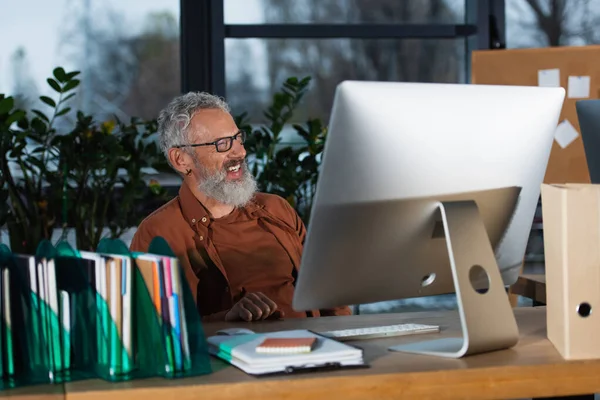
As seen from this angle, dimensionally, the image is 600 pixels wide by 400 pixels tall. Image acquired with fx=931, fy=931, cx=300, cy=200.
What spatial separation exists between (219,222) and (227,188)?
110 millimetres

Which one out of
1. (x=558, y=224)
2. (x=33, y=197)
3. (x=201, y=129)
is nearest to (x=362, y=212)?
(x=558, y=224)

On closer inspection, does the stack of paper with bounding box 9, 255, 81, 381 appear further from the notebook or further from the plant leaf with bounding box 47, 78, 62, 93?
the plant leaf with bounding box 47, 78, 62, 93

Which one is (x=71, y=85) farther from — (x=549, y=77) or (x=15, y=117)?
(x=549, y=77)

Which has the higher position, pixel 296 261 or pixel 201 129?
pixel 201 129

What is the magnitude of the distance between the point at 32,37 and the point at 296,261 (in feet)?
7.91

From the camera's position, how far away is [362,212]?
167cm

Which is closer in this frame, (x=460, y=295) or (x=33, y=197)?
(x=460, y=295)

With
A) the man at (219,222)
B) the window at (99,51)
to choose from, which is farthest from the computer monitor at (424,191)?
the window at (99,51)

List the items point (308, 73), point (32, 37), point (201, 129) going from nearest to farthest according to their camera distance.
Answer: point (201, 129), point (32, 37), point (308, 73)

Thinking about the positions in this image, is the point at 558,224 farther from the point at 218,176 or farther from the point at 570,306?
the point at 218,176

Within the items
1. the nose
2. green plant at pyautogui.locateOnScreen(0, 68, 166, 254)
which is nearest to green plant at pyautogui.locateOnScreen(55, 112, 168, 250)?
green plant at pyautogui.locateOnScreen(0, 68, 166, 254)

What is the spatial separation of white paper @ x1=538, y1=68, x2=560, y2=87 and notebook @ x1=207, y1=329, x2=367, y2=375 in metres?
3.14

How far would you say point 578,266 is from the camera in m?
1.71

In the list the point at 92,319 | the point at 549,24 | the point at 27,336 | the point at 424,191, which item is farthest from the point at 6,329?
the point at 549,24
